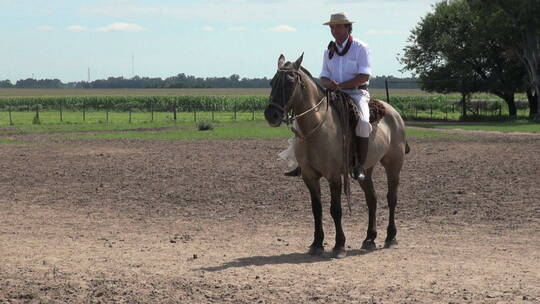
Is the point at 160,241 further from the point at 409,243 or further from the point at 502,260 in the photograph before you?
the point at 502,260

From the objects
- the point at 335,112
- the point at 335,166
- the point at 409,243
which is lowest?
the point at 409,243

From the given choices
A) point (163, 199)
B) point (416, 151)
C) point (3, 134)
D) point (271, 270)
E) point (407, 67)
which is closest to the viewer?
point (271, 270)

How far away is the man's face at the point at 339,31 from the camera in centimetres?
927

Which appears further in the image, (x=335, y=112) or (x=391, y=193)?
(x=391, y=193)

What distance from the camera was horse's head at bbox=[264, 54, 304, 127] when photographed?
841 cm

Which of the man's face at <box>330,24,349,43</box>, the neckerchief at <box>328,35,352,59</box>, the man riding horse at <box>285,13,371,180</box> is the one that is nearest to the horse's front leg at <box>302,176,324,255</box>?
the man riding horse at <box>285,13,371,180</box>

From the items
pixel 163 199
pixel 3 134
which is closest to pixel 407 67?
pixel 3 134

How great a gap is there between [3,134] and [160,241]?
24.9 metres

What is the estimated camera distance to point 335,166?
9.09m

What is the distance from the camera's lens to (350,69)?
30.8 ft

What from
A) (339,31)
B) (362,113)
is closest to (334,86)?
(362,113)

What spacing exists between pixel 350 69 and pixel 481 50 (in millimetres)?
46058

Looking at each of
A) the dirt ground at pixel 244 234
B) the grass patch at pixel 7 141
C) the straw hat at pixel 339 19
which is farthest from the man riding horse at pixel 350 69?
the grass patch at pixel 7 141

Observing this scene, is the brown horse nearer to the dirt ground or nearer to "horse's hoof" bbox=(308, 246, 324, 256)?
"horse's hoof" bbox=(308, 246, 324, 256)
